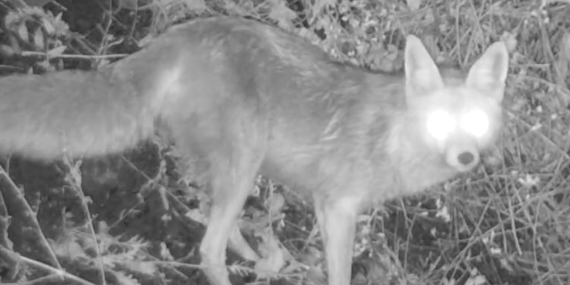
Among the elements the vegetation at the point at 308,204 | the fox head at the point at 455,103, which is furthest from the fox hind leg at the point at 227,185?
the fox head at the point at 455,103

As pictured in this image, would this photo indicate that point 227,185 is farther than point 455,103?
Yes

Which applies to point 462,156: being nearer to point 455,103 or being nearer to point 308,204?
point 455,103

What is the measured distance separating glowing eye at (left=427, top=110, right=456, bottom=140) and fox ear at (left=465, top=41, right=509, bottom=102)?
13 cm

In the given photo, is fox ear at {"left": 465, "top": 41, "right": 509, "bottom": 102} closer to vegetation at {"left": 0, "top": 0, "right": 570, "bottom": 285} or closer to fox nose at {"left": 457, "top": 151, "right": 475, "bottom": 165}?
fox nose at {"left": 457, "top": 151, "right": 475, "bottom": 165}

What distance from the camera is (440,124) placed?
8.65 ft

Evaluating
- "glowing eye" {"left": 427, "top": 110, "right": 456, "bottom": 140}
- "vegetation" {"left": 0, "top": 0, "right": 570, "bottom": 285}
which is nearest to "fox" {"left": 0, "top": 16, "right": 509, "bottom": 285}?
"glowing eye" {"left": 427, "top": 110, "right": 456, "bottom": 140}

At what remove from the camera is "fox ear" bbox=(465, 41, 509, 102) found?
267 cm

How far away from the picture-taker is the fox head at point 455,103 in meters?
2.62

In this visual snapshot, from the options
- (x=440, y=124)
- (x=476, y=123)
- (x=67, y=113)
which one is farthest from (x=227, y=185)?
(x=476, y=123)

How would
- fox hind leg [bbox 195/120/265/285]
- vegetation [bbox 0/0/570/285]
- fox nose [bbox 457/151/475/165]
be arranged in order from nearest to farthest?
1. fox nose [bbox 457/151/475/165]
2. fox hind leg [bbox 195/120/265/285]
3. vegetation [bbox 0/0/570/285]

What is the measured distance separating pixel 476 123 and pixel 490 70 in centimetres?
17

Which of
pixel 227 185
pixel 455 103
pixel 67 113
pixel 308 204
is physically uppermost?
pixel 455 103

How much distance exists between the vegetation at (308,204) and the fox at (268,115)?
0.29 meters

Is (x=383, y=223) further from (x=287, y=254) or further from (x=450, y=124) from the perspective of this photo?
(x=450, y=124)
